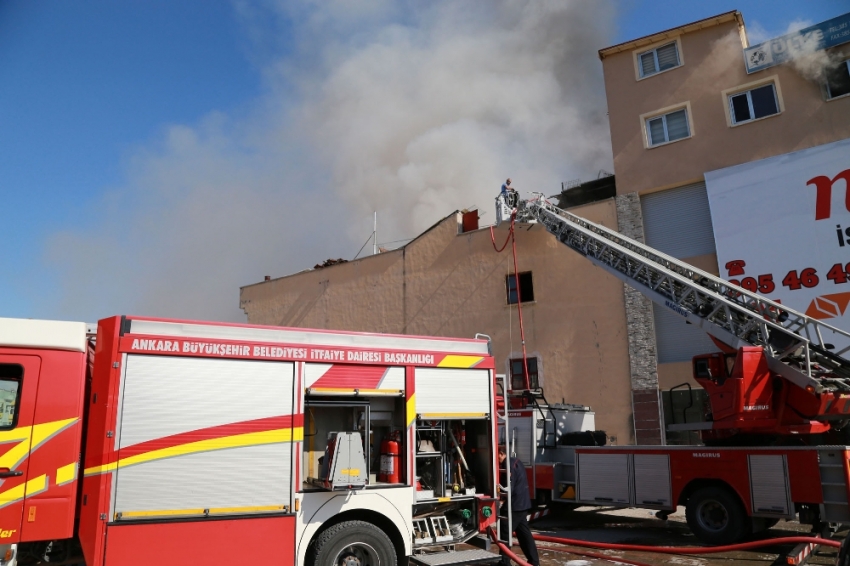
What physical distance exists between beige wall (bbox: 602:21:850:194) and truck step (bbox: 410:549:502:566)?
47.8 ft

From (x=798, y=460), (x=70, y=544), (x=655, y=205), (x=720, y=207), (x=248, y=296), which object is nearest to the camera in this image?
(x=70, y=544)

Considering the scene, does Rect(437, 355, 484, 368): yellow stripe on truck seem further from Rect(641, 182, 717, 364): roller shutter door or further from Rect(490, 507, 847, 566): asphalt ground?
Rect(641, 182, 717, 364): roller shutter door

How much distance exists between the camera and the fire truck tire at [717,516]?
9.80 meters

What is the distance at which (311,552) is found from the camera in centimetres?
658

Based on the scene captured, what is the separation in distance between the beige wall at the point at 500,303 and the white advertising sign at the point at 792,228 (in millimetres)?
3253

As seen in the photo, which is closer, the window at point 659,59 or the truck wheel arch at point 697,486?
the truck wheel arch at point 697,486

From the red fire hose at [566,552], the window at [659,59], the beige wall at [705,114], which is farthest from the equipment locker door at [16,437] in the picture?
the window at [659,59]

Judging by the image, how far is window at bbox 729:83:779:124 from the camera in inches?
705

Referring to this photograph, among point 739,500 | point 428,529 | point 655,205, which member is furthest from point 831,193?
point 428,529

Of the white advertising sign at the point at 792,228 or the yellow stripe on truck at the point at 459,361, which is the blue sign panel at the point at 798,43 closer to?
the white advertising sign at the point at 792,228

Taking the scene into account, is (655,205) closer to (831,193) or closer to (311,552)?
(831,193)

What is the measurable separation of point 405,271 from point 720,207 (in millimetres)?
10891

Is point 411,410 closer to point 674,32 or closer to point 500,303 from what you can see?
point 500,303

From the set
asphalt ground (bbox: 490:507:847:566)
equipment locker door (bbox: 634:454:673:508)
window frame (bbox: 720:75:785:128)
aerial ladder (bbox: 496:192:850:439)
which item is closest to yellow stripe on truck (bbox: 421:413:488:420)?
asphalt ground (bbox: 490:507:847:566)
